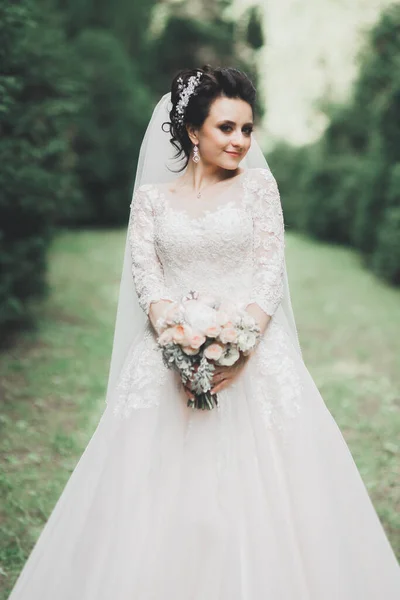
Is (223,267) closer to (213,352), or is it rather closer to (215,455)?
(213,352)

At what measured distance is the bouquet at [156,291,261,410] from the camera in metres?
2.63

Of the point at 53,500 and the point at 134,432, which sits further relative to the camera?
the point at 53,500

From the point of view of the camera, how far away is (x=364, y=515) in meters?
3.01

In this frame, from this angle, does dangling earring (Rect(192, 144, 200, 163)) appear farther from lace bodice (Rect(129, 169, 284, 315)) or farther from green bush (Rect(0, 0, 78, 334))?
green bush (Rect(0, 0, 78, 334))

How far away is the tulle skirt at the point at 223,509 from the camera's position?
275cm

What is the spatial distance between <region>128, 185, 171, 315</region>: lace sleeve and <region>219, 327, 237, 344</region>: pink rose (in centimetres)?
52

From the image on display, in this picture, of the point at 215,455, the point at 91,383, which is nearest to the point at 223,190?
the point at 215,455

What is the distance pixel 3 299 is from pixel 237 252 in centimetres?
511

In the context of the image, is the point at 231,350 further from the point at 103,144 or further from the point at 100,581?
the point at 103,144

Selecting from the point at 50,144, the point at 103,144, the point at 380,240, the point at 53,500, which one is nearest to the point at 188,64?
the point at 103,144

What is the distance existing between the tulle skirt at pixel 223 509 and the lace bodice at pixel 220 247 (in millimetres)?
328

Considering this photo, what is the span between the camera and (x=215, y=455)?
9.55 feet

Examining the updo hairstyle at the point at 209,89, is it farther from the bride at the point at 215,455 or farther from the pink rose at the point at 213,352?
the pink rose at the point at 213,352

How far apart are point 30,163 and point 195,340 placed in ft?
18.9
